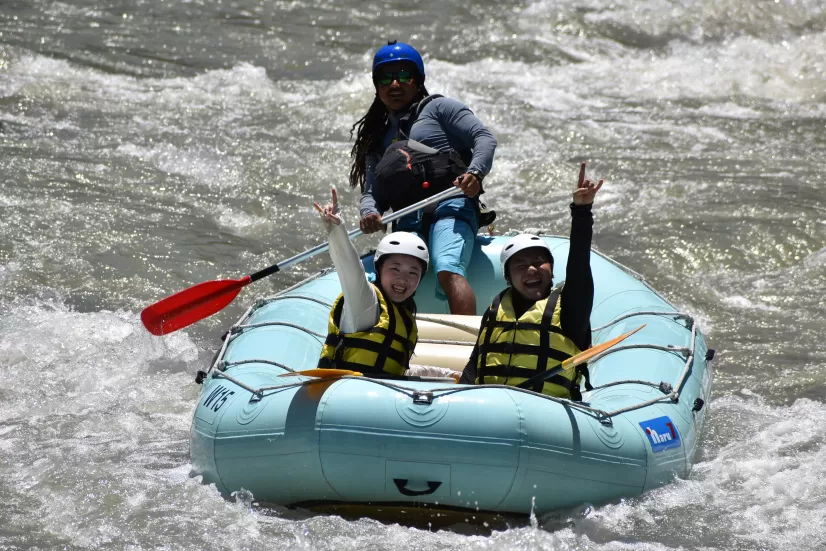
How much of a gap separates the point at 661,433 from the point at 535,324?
584 millimetres

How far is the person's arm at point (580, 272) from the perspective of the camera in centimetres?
377

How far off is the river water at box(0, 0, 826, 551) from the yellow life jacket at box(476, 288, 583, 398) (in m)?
0.49

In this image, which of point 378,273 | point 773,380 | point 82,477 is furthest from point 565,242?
point 82,477

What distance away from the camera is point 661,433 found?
3.91 meters

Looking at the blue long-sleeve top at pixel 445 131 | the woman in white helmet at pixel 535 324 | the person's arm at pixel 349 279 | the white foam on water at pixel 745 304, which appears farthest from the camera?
the white foam on water at pixel 745 304

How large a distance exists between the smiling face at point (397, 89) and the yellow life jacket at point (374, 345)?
1551 mm

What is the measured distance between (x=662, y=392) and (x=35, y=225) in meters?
4.71

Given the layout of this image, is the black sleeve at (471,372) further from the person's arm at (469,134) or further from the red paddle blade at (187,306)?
the red paddle blade at (187,306)

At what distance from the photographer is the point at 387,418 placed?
362 cm

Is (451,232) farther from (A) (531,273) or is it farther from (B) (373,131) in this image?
(A) (531,273)

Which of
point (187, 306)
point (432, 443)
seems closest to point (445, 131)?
point (187, 306)

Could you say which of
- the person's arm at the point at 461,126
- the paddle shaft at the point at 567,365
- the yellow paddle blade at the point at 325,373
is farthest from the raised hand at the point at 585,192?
the person's arm at the point at 461,126

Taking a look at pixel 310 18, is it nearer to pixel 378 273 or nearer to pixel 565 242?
pixel 565 242

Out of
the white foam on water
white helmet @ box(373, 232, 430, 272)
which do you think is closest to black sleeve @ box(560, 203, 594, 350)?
white helmet @ box(373, 232, 430, 272)
